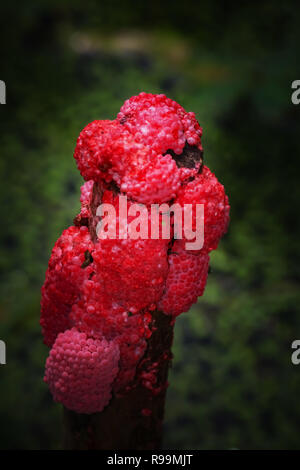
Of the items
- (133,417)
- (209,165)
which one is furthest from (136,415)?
(209,165)

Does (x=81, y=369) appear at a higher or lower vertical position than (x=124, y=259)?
lower

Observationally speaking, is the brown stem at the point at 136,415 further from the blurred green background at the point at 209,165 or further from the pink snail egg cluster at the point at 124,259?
the blurred green background at the point at 209,165

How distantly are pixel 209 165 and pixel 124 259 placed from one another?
3.47 ft

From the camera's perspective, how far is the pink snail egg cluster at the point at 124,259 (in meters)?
0.85

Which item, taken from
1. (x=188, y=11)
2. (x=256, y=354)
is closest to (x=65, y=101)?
(x=188, y=11)

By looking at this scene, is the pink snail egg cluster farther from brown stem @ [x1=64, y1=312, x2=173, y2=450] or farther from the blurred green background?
the blurred green background

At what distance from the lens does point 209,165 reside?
1.83 m

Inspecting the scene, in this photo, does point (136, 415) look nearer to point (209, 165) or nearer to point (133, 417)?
point (133, 417)

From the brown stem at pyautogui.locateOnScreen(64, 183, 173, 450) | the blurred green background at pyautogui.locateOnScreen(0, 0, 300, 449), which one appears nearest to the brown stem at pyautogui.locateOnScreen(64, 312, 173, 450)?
the brown stem at pyautogui.locateOnScreen(64, 183, 173, 450)

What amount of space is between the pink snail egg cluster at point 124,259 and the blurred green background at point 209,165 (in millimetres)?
434

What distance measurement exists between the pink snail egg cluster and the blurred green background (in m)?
0.43

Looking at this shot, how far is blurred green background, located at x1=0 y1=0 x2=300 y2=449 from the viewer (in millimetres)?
2002

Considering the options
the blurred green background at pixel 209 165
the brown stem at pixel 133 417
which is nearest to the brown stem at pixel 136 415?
the brown stem at pixel 133 417
